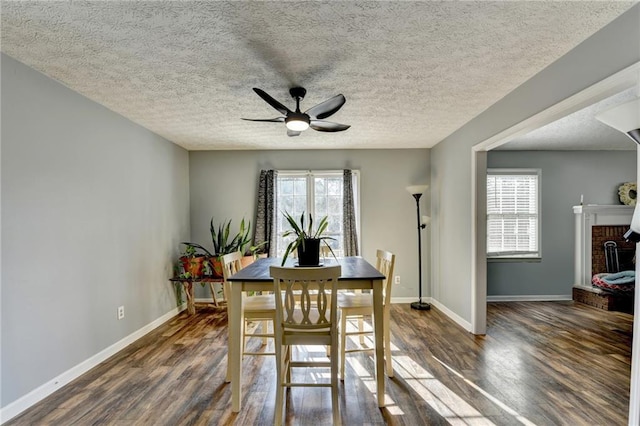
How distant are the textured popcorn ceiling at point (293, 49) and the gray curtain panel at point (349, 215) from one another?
1.81m

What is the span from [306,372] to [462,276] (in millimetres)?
2304

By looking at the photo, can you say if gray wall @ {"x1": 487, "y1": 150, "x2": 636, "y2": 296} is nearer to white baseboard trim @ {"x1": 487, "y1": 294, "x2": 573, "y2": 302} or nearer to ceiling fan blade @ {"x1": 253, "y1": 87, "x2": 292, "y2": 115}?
white baseboard trim @ {"x1": 487, "y1": 294, "x2": 573, "y2": 302}

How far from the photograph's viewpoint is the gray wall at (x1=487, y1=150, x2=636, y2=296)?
211 inches

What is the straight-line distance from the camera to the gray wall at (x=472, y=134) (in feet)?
6.27

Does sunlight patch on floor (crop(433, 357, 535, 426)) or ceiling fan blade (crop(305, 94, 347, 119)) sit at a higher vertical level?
ceiling fan blade (crop(305, 94, 347, 119))

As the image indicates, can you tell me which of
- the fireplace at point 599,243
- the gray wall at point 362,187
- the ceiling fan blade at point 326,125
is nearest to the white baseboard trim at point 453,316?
the gray wall at point 362,187

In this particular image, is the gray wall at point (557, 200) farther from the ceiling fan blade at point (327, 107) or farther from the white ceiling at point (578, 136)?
the ceiling fan blade at point (327, 107)

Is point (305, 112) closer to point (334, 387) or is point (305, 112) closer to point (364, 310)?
point (364, 310)

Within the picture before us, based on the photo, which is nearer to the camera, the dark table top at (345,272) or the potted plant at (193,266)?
the dark table top at (345,272)

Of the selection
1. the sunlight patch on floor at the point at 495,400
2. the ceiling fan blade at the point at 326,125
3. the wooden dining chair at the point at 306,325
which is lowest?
the sunlight patch on floor at the point at 495,400

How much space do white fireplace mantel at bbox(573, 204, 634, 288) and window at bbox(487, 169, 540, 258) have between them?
608mm

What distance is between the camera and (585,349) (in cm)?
332

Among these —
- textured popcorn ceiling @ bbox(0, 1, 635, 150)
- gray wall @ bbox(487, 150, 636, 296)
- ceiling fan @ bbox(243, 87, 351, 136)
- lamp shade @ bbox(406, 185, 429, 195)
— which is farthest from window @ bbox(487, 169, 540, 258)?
ceiling fan @ bbox(243, 87, 351, 136)

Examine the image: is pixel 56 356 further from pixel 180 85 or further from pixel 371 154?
pixel 371 154
